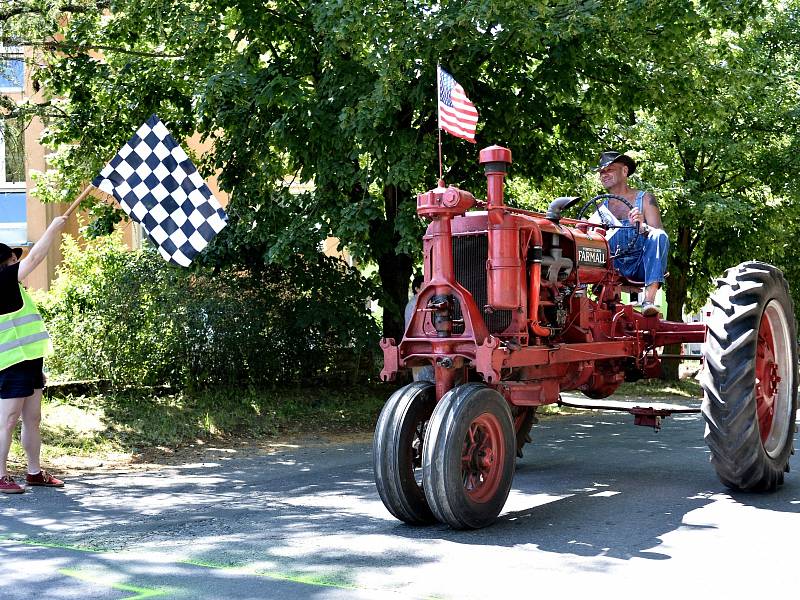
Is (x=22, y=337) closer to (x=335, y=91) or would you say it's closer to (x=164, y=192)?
(x=164, y=192)

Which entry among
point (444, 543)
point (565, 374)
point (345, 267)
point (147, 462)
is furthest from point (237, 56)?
point (444, 543)


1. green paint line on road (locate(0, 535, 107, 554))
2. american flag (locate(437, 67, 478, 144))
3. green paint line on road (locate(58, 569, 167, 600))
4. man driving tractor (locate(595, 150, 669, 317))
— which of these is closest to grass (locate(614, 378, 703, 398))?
man driving tractor (locate(595, 150, 669, 317))

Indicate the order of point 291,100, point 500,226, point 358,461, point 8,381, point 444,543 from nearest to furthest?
point 444,543 < point 500,226 < point 8,381 < point 358,461 < point 291,100

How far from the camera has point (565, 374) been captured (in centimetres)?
830

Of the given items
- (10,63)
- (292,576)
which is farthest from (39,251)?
(10,63)

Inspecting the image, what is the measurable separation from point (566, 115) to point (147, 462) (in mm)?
7485

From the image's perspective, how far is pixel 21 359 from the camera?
8250mm

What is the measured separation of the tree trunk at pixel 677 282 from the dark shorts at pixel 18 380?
557 inches

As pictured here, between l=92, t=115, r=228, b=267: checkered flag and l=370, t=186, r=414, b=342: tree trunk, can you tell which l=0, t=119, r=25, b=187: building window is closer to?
l=92, t=115, r=228, b=267: checkered flag

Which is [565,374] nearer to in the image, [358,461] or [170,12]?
[358,461]

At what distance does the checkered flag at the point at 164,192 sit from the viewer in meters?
9.17

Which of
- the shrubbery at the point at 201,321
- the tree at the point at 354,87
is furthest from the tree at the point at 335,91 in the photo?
the shrubbery at the point at 201,321

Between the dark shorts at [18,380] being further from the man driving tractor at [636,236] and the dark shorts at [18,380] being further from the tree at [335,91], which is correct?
the man driving tractor at [636,236]

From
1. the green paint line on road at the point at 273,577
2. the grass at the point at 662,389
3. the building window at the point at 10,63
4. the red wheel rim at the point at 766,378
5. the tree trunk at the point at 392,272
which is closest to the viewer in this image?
the green paint line on road at the point at 273,577
